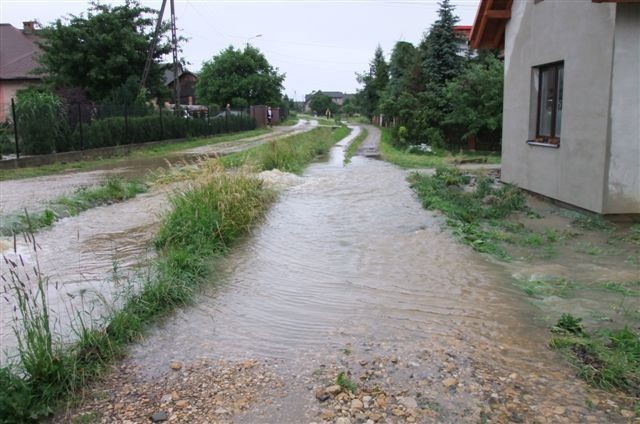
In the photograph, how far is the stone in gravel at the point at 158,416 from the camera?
3.59m

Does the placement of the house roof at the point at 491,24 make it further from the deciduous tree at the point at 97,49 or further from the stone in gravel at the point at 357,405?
the deciduous tree at the point at 97,49

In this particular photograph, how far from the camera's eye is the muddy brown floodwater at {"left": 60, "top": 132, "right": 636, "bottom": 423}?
3.67 m

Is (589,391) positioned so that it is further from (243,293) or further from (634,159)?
(634,159)

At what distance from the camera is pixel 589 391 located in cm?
382

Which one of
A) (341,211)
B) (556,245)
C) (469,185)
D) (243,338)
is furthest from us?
(469,185)

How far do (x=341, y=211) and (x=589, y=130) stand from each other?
4409 millimetres

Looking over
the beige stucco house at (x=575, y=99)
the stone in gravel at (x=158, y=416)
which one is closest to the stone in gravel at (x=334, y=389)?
the stone in gravel at (x=158, y=416)

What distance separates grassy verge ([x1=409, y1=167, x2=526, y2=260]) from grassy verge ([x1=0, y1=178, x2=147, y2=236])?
6.22 m

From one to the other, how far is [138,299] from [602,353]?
3.97 m

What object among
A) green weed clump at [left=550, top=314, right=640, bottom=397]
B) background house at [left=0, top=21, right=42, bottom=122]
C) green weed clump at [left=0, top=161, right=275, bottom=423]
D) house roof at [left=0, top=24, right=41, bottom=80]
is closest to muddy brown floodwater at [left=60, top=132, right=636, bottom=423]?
green weed clump at [left=550, top=314, right=640, bottom=397]

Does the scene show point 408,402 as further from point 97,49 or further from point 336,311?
point 97,49

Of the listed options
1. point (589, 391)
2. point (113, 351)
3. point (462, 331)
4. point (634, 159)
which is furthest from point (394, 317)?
point (634, 159)

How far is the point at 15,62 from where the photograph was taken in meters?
36.8

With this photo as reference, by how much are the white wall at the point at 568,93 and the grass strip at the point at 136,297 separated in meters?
5.34
